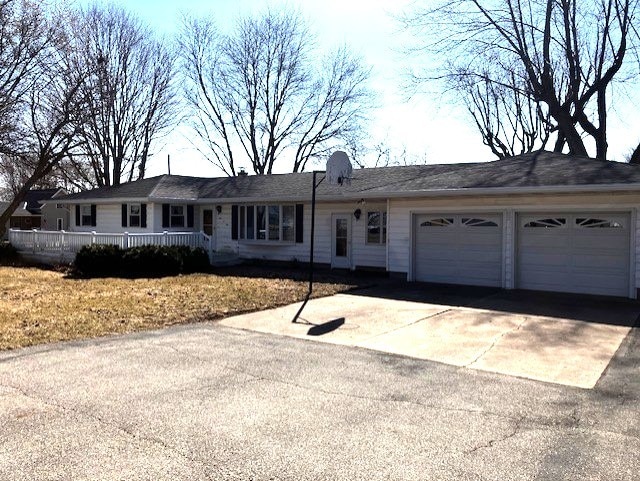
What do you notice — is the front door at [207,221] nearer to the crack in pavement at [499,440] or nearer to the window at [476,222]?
the window at [476,222]

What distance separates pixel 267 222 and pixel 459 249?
771 cm

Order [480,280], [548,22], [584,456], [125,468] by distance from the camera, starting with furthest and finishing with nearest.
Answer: [548,22] → [480,280] → [584,456] → [125,468]

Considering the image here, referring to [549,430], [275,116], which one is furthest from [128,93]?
[549,430]

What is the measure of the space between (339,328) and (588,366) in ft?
12.4

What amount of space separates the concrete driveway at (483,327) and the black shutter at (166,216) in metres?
10.8

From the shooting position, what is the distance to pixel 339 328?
28.8 ft

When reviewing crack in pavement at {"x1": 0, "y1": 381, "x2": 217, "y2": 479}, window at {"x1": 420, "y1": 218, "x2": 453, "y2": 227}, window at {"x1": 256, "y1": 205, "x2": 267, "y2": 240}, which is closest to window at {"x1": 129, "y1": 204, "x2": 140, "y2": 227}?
window at {"x1": 256, "y1": 205, "x2": 267, "y2": 240}

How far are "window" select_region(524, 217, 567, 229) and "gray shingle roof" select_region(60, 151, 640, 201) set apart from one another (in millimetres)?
1003

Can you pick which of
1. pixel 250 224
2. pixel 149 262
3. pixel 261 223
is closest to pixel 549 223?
pixel 261 223

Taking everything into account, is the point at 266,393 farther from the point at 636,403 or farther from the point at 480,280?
the point at 480,280

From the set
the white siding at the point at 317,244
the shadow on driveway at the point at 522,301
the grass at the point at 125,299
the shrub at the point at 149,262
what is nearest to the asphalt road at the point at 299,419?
the grass at the point at 125,299

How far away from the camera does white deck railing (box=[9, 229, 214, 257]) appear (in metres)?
17.7

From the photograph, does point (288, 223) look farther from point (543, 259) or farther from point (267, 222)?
point (543, 259)

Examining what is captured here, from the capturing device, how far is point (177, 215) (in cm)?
2134
